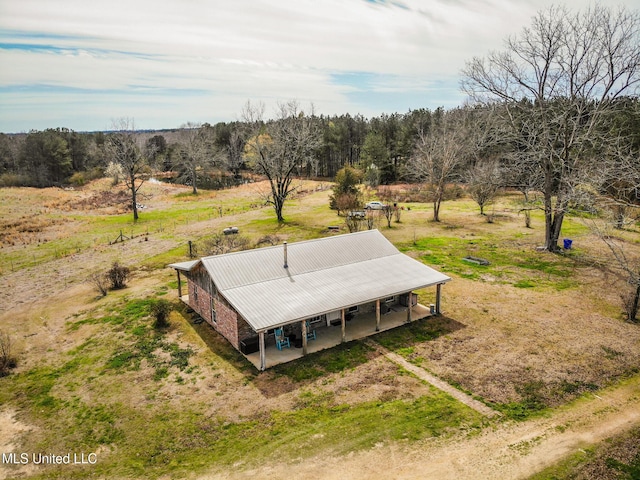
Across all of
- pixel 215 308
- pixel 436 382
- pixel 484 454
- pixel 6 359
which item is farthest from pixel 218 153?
pixel 484 454

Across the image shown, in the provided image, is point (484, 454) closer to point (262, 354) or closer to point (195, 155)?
point (262, 354)

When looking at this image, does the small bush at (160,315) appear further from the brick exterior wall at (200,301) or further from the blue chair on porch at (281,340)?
the blue chair on porch at (281,340)

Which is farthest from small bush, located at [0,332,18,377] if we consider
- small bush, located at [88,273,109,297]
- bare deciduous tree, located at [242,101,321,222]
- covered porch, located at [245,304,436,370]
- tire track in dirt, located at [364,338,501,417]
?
bare deciduous tree, located at [242,101,321,222]

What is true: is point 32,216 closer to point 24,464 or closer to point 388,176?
point 24,464

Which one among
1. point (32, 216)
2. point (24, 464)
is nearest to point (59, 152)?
point (32, 216)

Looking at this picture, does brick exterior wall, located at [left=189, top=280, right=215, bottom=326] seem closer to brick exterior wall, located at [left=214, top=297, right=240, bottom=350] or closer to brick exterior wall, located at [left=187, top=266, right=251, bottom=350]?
brick exterior wall, located at [left=187, top=266, right=251, bottom=350]
